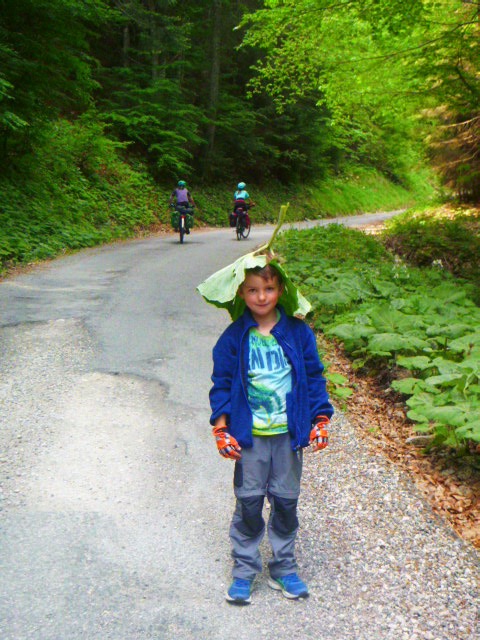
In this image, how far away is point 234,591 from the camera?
276 cm

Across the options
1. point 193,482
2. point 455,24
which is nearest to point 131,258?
point 455,24

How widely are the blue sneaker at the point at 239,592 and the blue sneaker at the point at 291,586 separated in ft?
0.56

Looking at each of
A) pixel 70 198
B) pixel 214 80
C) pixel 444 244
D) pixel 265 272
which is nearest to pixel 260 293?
pixel 265 272

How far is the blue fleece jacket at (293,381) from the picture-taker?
2.76 m

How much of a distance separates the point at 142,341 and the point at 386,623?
458 centimetres

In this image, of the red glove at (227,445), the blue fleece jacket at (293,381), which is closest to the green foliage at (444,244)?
the blue fleece jacket at (293,381)

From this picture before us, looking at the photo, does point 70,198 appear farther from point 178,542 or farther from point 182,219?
point 178,542

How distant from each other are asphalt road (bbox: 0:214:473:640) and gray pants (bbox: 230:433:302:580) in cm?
19

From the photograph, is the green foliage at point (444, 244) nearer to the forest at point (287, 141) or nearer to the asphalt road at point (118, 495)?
the forest at point (287, 141)

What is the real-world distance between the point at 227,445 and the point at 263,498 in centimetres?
36

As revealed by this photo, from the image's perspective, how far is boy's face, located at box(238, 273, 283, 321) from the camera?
9.06 feet

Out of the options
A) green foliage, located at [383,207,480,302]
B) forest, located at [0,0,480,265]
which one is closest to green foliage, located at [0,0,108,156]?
forest, located at [0,0,480,265]

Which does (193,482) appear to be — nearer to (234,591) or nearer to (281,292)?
(234,591)

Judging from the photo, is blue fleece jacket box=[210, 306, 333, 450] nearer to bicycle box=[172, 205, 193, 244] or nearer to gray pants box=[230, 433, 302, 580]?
gray pants box=[230, 433, 302, 580]
